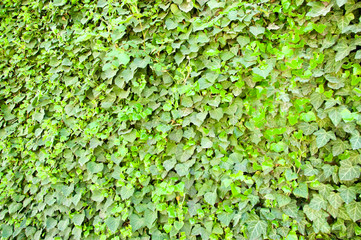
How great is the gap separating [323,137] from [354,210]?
51cm

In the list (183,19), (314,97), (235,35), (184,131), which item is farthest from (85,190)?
(314,97)

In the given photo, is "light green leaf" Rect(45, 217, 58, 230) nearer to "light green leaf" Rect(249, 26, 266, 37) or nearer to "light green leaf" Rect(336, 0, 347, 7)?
"light green leaf" Rect(249, 26, 266, 37)

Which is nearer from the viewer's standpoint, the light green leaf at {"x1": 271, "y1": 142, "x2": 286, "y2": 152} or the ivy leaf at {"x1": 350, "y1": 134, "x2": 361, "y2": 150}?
the ivy leaf at {"x1": 350, "y1": 134, "x2": 361, "y2": 150}

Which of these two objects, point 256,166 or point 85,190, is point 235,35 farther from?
point 85,190

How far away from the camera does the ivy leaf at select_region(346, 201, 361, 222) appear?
4.64 ft

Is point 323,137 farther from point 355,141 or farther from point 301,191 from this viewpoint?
point 301,191

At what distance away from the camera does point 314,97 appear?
58.7 inches

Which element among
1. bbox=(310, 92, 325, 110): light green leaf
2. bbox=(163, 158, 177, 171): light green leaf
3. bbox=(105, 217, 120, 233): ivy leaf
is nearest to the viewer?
bbox=(310, 92, 325, 110): light green leaf

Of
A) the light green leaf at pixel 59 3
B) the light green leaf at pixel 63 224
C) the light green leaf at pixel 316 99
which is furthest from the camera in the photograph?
the light green leaf at pixel 63 224

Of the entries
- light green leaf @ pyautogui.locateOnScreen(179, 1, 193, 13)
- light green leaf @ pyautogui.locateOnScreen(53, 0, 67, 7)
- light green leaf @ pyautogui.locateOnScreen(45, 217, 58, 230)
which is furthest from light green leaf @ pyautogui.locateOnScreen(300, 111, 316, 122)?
light green leaf @ pyautogui.locateOnScreen(45, 217, 58, 230)

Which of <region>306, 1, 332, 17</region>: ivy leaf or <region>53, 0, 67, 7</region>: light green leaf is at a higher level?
<region>53, 0, 67, 7</region>: light green leaf

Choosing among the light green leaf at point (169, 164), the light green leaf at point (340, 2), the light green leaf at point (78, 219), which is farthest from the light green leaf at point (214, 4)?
the light green leaf at point (78, 219)

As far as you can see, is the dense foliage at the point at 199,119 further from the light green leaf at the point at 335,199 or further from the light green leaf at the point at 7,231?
the light green leaf at the point at 7,231

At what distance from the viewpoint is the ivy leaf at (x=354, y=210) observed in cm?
141
